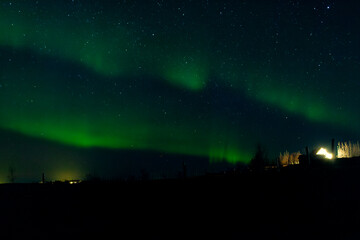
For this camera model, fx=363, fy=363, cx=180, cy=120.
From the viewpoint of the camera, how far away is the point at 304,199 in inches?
499

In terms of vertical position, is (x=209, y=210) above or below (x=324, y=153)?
below

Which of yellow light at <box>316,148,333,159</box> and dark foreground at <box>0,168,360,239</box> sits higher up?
yellow light at <box>316,148,333,159</box>

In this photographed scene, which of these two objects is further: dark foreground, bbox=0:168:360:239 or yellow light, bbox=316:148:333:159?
yellow light, bbox=316:148:333:159

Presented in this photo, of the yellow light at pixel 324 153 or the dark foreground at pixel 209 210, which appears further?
the yellow light at pixel 324 153

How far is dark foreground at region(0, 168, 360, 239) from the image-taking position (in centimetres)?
1128

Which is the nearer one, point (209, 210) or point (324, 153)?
point (209, 210)

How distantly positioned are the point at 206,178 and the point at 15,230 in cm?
835

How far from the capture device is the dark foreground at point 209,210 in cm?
1128

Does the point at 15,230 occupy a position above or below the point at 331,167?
below

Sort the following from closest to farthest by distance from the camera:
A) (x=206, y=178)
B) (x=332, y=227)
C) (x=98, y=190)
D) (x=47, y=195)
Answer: (x=332, y=227), (x=206, y=178), (x=98, y=190), (x=47, y=195)

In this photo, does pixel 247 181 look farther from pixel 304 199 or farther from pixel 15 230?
pixel 15 230

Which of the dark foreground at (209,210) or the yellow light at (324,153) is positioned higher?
the yellow light at (324,153)

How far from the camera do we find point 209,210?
1327 cm

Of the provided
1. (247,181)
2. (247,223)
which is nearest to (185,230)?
(247,223)
